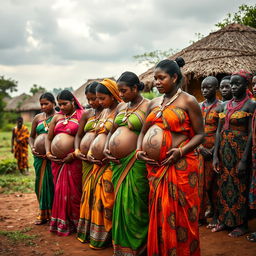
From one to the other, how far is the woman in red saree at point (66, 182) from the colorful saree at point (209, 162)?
2087 millimetres

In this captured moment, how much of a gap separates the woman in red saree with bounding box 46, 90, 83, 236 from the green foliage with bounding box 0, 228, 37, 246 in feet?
1.37

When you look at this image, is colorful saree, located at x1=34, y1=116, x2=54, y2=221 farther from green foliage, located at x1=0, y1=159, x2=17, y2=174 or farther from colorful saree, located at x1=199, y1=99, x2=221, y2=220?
green foliage, located at x1=0, y1=159, x2=17, y2=174

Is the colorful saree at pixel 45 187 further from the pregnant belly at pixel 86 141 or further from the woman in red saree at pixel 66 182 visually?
the pregnant belly at pixel 86 141

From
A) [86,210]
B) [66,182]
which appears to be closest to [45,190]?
[66,182]

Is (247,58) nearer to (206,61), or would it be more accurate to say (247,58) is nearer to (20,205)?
(206,61)

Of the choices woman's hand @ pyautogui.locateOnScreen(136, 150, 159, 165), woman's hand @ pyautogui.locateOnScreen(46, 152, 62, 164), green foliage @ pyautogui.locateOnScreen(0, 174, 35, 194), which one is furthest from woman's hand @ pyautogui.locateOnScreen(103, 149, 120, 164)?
green foliage @ pyautogui.locateOnScreen(0, 174, 35, 194)

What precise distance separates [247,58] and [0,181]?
8.40 m

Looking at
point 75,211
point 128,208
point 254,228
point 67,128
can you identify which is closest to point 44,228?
point 75,211

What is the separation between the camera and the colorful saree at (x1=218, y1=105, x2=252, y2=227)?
4.77 metres

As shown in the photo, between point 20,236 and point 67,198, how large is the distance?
0.94 meters

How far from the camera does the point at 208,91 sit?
18.0ft

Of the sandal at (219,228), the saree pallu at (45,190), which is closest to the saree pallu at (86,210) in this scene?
the saree pallu at (45,190)

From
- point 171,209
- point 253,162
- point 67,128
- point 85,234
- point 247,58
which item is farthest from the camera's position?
point 247,58

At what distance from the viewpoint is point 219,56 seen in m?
9.87
